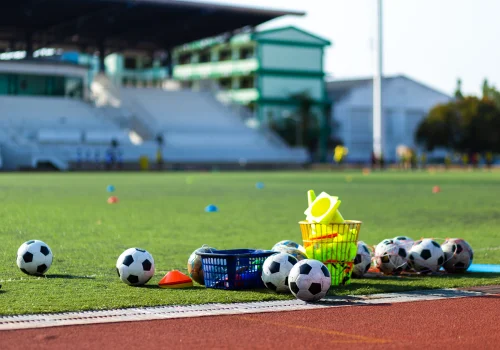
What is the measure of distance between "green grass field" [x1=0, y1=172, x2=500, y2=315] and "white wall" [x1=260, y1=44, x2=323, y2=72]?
66.8 metres

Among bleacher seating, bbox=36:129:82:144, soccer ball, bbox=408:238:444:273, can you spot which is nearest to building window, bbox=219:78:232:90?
bleacher seating, bbox=36:129:82:144

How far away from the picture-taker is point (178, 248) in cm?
1268

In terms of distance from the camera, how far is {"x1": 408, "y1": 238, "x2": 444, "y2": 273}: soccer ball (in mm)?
9734

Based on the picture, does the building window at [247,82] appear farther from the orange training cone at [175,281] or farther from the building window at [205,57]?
the orange training cone at [175,281]

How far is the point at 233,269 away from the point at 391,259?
211 centimetres

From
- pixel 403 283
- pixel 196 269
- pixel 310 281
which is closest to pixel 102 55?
pixel 196 269

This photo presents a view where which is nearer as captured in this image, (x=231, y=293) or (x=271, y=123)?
(x=231, y=293)

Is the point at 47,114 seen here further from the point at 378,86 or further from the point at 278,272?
the point at 278,272

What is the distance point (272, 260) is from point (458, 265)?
258 cm

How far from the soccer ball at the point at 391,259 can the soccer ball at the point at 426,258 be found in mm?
97

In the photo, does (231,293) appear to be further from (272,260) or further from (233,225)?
(233,225)

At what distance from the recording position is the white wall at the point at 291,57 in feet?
314

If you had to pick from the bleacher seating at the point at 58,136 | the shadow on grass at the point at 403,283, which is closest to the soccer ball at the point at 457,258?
the shadow on grass at the point at 403,283

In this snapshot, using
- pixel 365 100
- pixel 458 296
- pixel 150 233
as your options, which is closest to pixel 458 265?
pixel 458 296
